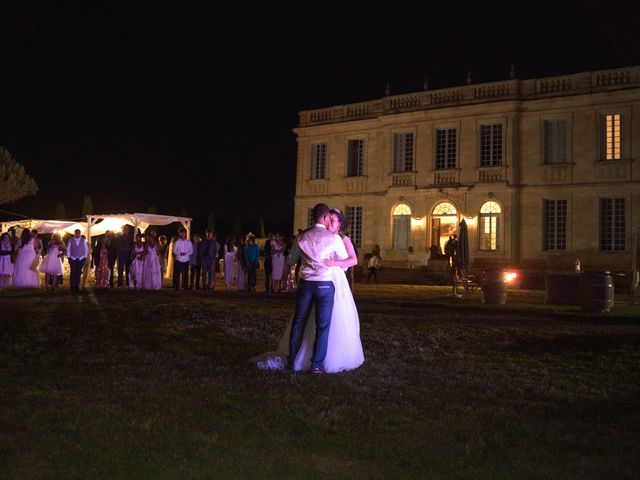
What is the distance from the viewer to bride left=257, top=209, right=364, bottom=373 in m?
6.77

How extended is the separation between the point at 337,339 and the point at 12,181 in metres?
32.7

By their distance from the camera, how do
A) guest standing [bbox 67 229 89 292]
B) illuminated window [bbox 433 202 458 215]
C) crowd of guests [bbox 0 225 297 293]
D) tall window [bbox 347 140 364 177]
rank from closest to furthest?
1. guest standing [bbox 67 229 89 292]
2. crowd of guests [bbox 0 225 297 293]
3. illuminated window [bbox 433 202 458 215]
4. tall window [bbox 347 140 364 177]

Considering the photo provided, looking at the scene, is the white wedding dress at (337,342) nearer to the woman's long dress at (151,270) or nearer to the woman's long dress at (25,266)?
the woman's long dress at (151,270)

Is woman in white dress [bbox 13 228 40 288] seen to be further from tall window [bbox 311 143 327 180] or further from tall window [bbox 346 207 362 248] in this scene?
tall window [bbox 311 143 327 180]

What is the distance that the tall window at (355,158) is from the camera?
1300 inches

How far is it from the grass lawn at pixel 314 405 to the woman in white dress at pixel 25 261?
Answer: 29.6 ft

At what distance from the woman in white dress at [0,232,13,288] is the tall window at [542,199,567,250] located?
836 inches

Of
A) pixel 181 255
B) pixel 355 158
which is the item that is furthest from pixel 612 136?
pixel 181 255

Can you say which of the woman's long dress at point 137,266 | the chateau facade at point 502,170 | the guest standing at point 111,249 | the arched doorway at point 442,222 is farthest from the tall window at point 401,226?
the guest standing at point 111,249

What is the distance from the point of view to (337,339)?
6840 mm

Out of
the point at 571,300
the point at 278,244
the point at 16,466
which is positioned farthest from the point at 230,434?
the point at 278,244

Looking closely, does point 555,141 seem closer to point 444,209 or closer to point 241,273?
point 444,209

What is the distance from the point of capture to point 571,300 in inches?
606

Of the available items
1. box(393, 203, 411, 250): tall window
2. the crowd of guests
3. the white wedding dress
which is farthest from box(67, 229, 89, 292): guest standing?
box(393, 203, 411, 250): tall window
